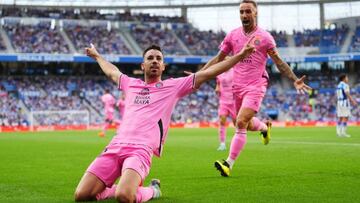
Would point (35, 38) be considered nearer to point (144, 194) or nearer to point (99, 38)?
point (99, 38)

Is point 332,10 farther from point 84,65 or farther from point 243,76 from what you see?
point 243,76

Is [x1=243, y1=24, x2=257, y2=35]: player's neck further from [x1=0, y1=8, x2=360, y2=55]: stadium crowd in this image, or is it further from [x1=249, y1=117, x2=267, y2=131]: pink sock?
[x1=0, y1=8, x2=360, y2=55]: stadium crowd

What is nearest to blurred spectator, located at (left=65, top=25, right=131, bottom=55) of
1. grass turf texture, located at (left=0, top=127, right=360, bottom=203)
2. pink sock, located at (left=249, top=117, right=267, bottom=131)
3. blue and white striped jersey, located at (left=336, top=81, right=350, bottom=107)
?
blue and white striped jersey, located at (left=336, top=81, right=350, bottom=107)

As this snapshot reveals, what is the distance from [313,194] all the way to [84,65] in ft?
184

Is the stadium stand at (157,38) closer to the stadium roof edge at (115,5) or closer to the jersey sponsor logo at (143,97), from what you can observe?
the stadium roof edge at (115,5)

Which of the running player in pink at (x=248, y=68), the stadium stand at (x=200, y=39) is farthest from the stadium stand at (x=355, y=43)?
the running player in pink at (x=248, y=68)

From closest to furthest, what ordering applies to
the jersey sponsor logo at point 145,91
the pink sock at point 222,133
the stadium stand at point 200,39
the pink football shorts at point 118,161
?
the pink football shorts at point 118,161
the jersey sponsor logo at point 145,91
the pink sock at point 222,133
the stadium stand at point 200,39

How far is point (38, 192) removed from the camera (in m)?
7.81

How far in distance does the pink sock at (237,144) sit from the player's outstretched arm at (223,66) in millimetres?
3052

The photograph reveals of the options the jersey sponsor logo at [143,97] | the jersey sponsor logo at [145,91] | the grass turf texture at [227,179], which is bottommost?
the grass turf texture at [227,179]

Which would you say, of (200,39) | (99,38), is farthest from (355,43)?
(99,38)

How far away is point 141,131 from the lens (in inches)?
276

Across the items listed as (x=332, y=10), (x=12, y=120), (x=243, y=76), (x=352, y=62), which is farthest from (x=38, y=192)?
(x=332, y=10)

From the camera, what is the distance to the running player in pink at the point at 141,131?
6.67 meters
